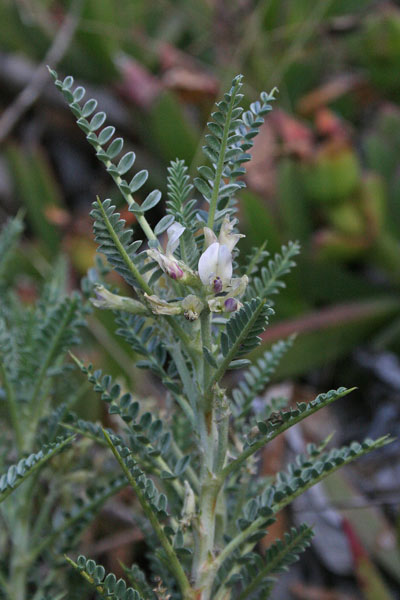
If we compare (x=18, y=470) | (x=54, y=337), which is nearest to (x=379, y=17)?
(x=54, y=337)

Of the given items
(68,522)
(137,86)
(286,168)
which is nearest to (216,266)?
(68,522)

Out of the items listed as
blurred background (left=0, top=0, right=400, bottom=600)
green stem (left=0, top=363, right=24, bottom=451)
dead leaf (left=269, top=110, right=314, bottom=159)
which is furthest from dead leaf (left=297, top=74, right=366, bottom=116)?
green stem (left=0, top=363, right=24, bottom=451)

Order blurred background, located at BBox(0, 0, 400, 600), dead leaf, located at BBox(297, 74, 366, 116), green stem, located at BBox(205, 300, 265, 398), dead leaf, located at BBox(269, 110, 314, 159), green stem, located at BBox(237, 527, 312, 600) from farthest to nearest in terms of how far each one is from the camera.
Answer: dead leaf, located at BBox(297, 74, 366, 116) → dead leaf, located at BBox(269, 110, 314, 159) → blurred background, located at BBox(0, 0, 400, 600) → green stem, located at BBox(237, 527, 312, 600) → green stem, located at BBox(205, 300, 265, 398)

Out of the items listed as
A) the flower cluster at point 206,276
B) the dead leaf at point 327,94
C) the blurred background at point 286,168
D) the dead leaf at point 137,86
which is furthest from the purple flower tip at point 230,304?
the dead leaf at point 327,94

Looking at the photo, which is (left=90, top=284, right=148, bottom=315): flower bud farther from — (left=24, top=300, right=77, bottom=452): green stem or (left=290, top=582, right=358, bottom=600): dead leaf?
(left=290, top=582, right=358, bottom=600): dead leaf

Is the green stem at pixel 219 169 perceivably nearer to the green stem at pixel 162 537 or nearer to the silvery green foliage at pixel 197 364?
the silvery green foliage at pixel 197 364

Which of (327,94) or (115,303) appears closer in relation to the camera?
(115,303)

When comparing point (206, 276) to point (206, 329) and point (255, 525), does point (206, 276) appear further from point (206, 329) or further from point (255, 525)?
point (255, 525)
